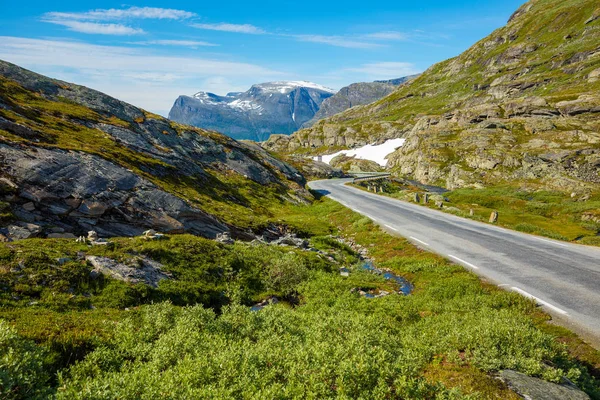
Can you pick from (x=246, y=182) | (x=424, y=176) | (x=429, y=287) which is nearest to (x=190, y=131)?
(x=246, y=182)

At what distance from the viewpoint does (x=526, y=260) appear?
19.5 m

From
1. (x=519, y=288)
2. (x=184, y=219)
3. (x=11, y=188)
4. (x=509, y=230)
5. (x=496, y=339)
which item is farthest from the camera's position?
(x=509, y=230)

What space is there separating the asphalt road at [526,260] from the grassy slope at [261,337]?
49.7 inches

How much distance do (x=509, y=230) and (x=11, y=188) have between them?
1480 inches

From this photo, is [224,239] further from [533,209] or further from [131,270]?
[533,209]

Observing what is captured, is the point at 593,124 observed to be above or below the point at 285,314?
above

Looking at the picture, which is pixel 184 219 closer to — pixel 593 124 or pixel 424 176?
pixel 424 176

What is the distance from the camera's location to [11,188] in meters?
18.5

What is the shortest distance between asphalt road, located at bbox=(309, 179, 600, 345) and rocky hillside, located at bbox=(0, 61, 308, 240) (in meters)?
17.0

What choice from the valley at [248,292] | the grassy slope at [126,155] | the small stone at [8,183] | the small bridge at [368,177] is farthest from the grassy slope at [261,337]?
the small bridge at [368,177]

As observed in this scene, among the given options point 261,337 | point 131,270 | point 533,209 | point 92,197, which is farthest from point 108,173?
point 533,209

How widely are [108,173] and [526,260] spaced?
30.2 meters

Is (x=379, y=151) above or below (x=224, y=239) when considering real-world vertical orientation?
above

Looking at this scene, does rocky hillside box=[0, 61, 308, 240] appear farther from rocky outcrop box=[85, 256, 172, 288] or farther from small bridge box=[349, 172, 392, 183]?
small bridge box=[349, 172, 392, 183]
